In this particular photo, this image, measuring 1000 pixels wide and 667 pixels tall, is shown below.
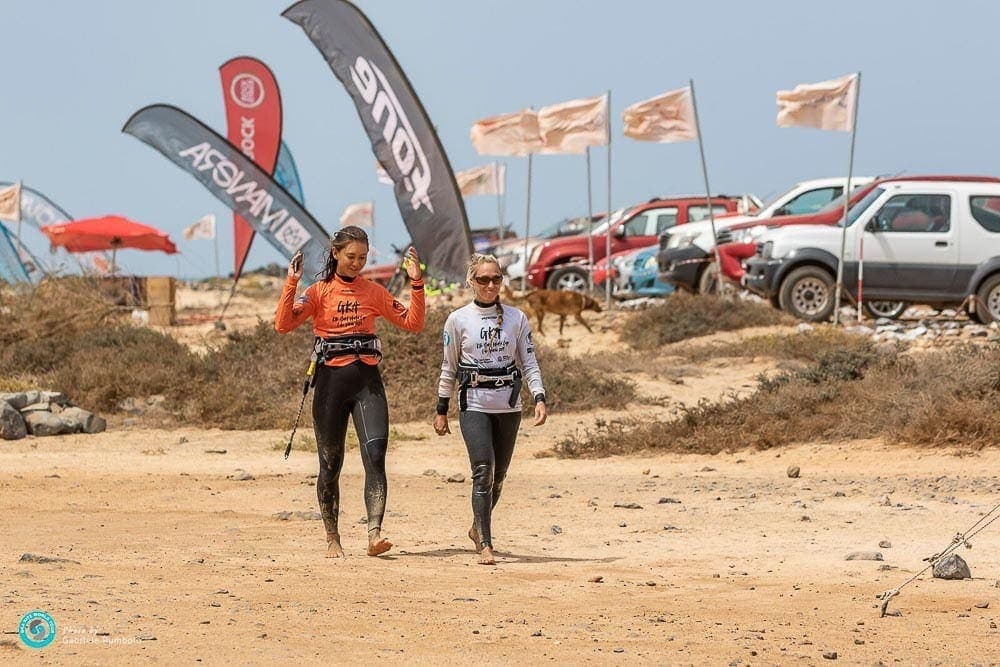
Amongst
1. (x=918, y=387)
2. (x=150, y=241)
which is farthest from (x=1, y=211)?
(x=918, y=387)

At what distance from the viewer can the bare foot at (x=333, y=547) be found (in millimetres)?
8680

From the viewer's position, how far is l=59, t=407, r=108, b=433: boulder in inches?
645

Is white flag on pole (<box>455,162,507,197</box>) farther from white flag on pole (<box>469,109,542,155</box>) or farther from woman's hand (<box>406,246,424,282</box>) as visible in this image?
woman's hand (<box>406,246,424,282</box>)

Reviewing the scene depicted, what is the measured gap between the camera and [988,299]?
2272cm

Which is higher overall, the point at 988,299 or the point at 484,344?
the point at 484,344

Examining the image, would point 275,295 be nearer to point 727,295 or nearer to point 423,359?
point 727,295

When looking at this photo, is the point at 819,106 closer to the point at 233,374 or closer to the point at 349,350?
the point at 233,374

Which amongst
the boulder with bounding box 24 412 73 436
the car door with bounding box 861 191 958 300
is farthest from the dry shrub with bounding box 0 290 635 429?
the car door with bounding box 861 191 958 300

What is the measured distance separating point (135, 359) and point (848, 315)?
10714 mm

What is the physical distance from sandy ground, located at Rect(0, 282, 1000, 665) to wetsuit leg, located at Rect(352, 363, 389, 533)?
0.32 m

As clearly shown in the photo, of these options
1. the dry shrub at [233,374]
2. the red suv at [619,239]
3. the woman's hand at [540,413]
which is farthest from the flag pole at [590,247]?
the woman's hand at [540,413]

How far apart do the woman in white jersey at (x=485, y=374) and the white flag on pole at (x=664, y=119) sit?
19.3 meters

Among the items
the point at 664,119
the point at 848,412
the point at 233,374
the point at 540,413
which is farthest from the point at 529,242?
the point at 540,413

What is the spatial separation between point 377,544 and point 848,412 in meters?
6.57
